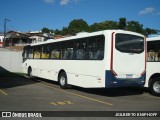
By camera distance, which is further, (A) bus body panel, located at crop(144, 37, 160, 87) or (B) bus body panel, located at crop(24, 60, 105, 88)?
(A) bus body panel, located at crop(144, 37, 160, 87)

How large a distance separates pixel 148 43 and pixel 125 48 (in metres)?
2.17

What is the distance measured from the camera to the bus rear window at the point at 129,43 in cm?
1286

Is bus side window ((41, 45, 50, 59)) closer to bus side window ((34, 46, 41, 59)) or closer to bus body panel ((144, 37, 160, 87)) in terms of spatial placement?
bus side window ((34, 46, 41, 59))

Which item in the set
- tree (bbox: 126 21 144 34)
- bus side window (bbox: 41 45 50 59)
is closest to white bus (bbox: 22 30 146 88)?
bus side window (bbox: 41 45 50 59)

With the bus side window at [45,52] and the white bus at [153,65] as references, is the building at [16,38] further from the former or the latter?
the white bus at [153,65]

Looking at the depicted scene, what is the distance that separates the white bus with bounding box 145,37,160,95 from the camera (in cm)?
1398

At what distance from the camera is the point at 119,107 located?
421 inches

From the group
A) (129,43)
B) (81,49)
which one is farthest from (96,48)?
(129,43)

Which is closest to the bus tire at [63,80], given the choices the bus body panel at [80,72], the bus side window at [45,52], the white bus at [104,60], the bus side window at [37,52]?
the white bus at [104,60]

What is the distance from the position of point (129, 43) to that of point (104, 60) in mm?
1621

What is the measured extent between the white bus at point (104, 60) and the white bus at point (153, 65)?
26.2 inches

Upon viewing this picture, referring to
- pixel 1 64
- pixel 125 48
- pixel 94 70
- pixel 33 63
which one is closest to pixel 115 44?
pixel 125 48

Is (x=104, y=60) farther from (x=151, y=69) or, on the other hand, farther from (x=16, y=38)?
(x=16, y=38)

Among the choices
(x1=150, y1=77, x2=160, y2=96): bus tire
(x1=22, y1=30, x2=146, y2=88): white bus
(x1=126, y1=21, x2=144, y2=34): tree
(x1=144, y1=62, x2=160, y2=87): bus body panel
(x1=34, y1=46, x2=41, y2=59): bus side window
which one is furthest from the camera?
(x1=126, y1=21, x2=144, y2=34): tree
